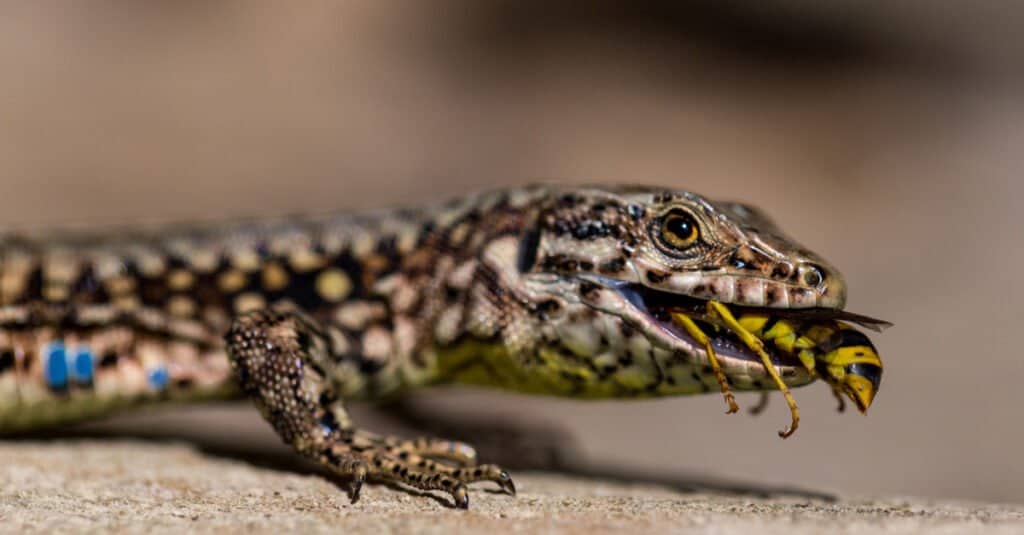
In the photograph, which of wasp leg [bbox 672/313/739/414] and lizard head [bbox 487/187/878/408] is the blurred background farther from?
wasp leg [bbox 672/313/739/414]

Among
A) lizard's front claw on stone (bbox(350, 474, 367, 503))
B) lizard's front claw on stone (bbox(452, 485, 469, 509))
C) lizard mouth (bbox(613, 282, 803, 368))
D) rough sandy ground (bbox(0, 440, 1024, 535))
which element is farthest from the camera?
lizard mouth (bbox(613, 282, 803, 368))

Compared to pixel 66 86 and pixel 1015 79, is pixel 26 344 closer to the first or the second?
pixel 66 86

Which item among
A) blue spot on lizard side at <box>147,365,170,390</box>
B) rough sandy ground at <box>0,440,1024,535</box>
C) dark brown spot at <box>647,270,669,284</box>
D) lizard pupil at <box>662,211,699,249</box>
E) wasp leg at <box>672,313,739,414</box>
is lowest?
rough sandy ground at <box>0,440,1024,535</box>

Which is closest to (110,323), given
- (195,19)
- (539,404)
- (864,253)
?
(539,404)

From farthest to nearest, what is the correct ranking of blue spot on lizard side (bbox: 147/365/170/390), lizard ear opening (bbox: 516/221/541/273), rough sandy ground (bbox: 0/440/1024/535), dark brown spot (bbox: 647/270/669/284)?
blue spot on lizard side (bbox: 147/365/170/390), lizard ear opening (bbox: 516/221/541/273), dark brown spot (bbox: 647/270/669/284), rough sandy ground (bbox: 0/440/1024/535)

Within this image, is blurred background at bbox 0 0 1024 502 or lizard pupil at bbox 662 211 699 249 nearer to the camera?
lizard pupil at bbox 662 211 699 249

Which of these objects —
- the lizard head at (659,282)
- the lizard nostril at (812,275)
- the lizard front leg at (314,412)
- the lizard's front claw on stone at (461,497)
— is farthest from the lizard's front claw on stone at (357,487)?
the lizard nostril at (812,275)

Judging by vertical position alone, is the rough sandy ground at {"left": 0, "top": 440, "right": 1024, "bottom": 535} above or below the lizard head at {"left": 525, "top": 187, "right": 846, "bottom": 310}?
below

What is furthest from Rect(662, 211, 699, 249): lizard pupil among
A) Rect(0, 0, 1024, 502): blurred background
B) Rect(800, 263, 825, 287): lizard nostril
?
Rect(0, 0, 1024, 502): blurred background
